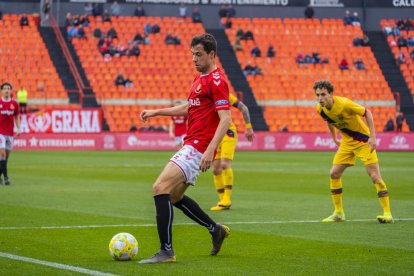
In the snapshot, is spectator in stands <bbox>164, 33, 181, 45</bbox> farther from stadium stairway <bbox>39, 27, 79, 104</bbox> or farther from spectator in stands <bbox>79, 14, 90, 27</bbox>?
stadium stairway <bbox>39, 27, 79, 104</bbox>

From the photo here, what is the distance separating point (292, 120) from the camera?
164 feet

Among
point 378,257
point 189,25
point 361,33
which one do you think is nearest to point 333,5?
point 361,33

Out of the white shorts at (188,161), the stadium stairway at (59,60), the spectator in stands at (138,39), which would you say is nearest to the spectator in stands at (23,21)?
the stadium stairway at (59,60)

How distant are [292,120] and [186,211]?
4028 centimetres

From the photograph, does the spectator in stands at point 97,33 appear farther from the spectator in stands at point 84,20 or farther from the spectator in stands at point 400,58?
the spectator in stands at point 400,58

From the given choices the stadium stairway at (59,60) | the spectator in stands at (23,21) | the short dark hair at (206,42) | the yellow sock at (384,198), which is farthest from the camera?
the spectator in stands at (23,21)

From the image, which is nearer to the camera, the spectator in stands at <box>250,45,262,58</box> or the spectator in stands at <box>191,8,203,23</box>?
the spectator in stands at <box>250,45,262,58</box>

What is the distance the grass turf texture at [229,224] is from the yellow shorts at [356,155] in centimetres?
94

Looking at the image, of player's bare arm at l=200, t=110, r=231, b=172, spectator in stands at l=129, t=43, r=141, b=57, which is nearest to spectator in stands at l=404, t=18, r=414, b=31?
spectator in stands at l=129, t=43, r=141, b=57

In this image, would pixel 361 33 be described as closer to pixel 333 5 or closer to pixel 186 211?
pixel 333 5

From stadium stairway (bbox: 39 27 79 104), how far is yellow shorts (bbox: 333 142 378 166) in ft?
111

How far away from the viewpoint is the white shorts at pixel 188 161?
953 centimetres

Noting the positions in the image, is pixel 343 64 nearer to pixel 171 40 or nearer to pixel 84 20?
pixel 171 40

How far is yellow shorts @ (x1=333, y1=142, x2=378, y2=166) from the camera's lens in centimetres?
1407
